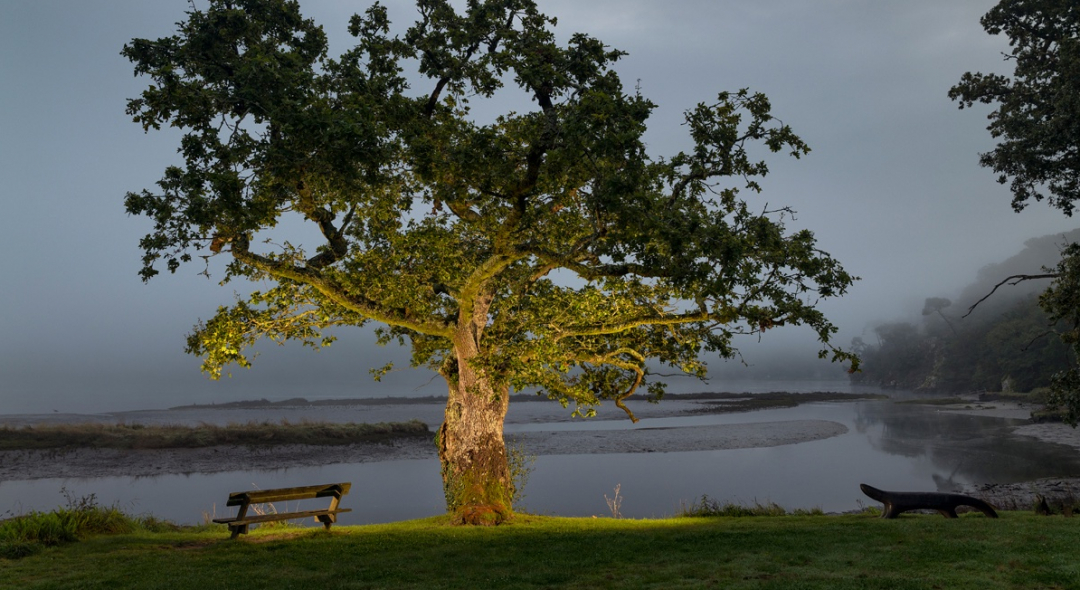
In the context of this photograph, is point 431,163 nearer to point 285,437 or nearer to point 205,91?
point 205,91

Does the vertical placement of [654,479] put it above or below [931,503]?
below

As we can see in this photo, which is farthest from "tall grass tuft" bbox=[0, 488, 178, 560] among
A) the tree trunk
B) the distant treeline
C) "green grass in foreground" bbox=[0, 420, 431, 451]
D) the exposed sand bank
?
the distant treeline

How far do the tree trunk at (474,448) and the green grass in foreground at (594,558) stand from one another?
1.29 m

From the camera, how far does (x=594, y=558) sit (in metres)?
10.3

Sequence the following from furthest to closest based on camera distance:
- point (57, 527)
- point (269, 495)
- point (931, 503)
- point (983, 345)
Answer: point (983, 345)
point (931, 503)
point (269, 495)
point (57, 527)

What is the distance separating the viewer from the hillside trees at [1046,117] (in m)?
16.8

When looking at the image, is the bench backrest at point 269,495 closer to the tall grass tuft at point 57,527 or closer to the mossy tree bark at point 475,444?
the tall grass tuft at point 57,527

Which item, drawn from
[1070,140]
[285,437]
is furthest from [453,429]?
[285,437]

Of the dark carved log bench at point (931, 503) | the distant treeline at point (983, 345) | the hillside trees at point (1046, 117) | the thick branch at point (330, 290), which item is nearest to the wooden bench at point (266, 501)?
the thick branch at point (330, 290)

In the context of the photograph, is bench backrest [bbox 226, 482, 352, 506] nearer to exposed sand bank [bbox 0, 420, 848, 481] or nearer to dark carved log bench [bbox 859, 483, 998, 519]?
dark carved log bench [bbox 859, 483, 998, 519]

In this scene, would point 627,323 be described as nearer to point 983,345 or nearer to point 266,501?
point 266,501

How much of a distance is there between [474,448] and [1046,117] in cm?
1861

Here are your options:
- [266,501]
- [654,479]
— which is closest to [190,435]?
[654,479]

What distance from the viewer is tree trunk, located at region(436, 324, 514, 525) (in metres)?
14.8
